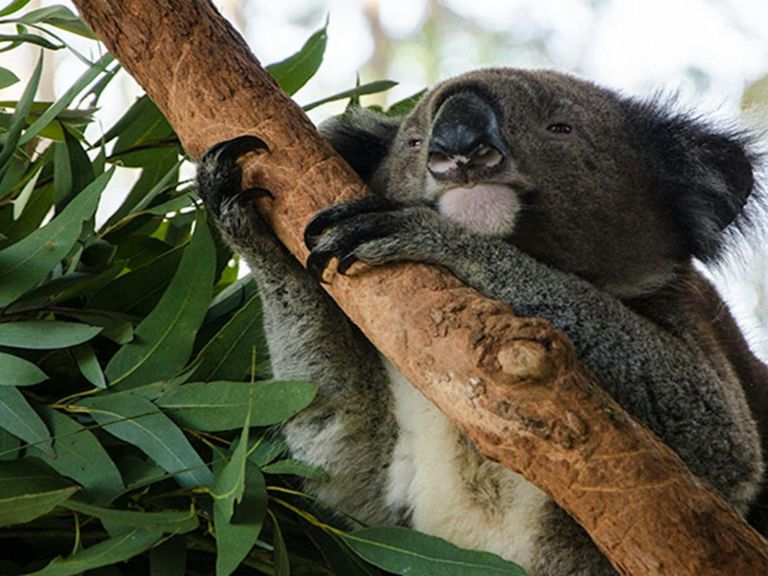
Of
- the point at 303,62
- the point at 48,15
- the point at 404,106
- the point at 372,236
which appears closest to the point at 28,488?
the point at 372,236

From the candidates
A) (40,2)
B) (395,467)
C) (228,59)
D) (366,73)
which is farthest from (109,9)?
(366,73)

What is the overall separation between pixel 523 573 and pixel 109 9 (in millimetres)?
1307

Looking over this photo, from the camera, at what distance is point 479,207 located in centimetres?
214

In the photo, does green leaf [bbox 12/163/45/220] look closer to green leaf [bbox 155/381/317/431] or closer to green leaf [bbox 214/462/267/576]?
green leaf [bbox 155/381/317/431]

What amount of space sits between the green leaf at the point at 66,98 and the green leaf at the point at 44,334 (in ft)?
A: 1.54

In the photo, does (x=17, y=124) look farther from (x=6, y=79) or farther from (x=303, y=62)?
(x=303, y=62)

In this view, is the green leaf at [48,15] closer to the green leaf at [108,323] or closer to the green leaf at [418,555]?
the green leaf at [108,323]

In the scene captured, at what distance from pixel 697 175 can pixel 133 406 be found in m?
1.46

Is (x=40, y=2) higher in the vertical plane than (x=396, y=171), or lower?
higher

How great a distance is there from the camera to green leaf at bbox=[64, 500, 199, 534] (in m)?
1.79

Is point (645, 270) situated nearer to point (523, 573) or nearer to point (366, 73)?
point (523, 573)

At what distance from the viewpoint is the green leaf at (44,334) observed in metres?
2.05

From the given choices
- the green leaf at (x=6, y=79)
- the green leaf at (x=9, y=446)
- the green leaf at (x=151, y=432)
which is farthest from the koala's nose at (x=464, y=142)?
the green leaf at (x=6, y=79)

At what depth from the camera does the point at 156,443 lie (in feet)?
6.63
